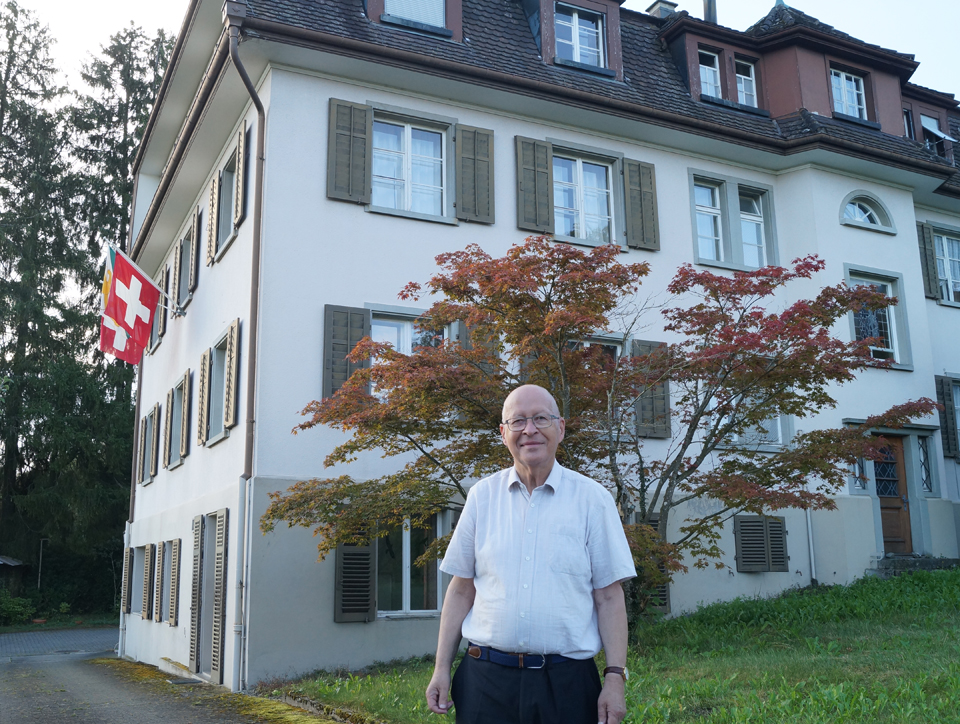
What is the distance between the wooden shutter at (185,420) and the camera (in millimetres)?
16547

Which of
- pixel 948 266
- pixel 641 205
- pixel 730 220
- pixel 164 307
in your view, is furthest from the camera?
pixel 164 307

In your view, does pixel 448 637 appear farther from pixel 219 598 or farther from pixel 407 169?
pixel 407 169

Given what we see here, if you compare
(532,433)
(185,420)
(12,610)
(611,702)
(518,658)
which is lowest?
(12,610)

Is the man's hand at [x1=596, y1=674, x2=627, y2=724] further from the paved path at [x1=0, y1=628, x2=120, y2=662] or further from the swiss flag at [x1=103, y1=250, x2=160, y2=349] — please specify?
the paved path at [x1=0, y1=628, x2=120, y2=662]

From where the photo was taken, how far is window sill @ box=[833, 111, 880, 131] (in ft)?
57.3

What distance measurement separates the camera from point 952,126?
70.7 ft

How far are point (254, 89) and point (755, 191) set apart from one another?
8.49 meters

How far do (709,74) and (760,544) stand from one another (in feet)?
26.4

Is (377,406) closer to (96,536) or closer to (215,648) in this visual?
(215,648)

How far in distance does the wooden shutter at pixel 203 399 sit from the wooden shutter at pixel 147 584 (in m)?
4.71

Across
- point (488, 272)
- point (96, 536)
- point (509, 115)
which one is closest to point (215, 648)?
point (488, 272)

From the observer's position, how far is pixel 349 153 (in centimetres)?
1345

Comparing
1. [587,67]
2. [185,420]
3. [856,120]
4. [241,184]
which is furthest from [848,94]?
[185,420]

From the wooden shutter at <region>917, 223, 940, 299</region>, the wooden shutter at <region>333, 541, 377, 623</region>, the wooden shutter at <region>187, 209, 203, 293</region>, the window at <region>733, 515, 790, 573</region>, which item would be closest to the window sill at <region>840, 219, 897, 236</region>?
the wooden shutter at <region>917, 223, 940, 299</region>
